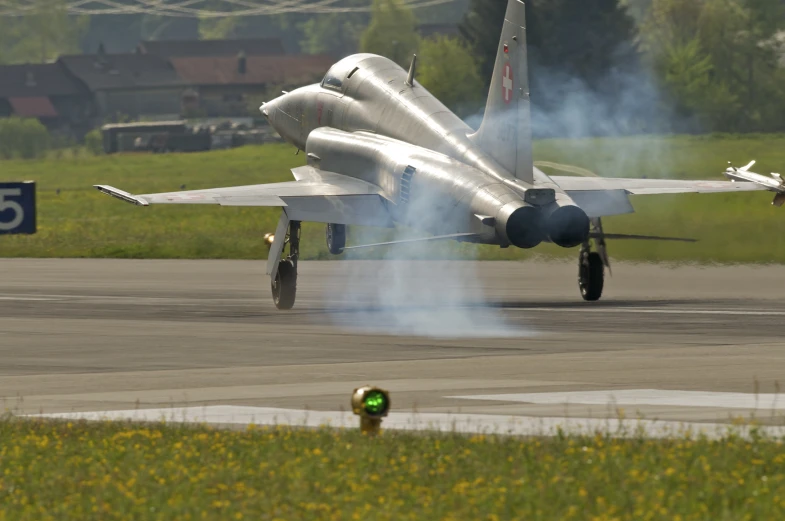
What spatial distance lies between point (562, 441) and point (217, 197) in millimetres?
19776

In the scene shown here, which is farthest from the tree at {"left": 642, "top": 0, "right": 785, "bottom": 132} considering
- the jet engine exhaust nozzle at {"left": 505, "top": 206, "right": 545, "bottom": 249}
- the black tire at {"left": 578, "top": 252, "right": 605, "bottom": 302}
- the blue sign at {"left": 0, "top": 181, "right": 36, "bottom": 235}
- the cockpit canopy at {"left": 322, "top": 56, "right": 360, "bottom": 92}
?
the blue sign at {"left": 0, "top": 181, "right": 36, "bottom": 235}

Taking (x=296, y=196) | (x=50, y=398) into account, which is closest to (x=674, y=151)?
(x=296, y=196)

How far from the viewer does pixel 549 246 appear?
4334 cm

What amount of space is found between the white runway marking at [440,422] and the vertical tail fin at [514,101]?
1163 centimetres

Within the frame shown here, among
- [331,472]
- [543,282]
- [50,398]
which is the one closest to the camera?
[331,472]

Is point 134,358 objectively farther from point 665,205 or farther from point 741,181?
point 665,205

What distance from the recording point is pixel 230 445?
15086mm

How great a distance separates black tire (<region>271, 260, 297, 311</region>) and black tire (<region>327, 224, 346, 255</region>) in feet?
4.83

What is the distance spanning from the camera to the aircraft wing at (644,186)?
1288 inches

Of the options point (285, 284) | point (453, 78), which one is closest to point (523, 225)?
point (285, 284)

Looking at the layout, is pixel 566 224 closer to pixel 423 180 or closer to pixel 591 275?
pixel 423 180

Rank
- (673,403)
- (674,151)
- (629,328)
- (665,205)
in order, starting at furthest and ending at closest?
(674,151) < (665,205) < (629,328) < (673,403)

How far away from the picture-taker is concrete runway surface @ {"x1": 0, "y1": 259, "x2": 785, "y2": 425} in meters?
19.2

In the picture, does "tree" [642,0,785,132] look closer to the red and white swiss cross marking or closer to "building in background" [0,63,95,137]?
the red and white swiss cross marking
